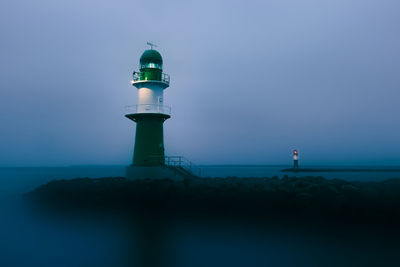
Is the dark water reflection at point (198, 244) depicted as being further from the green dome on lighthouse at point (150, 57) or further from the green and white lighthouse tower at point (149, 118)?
the green dome on lighthouse at point (150, 57)

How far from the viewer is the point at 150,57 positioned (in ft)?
57.5

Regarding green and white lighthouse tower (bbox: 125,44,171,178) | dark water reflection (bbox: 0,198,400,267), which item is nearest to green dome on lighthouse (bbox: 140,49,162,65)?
green and white lighthouse tower (bbox: 125,44,171,178)

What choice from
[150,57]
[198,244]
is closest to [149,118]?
[150,57]

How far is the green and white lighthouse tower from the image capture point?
675 inches

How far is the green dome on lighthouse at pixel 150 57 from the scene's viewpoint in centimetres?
1752

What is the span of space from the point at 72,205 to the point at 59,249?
677cm

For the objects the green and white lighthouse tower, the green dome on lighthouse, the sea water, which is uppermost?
the green dome on lighthouse

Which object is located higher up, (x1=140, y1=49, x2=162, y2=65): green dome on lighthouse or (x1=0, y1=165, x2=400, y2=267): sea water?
(x1=140, y1=49, x2=162, y2=65): green dome on lighthouse

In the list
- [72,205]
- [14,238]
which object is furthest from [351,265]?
[72,205]

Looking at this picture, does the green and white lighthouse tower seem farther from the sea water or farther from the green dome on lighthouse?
the sea water

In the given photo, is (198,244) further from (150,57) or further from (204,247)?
(150,57)

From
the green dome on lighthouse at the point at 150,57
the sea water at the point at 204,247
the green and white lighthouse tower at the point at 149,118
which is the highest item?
the green dome on lighthouse at the point at 150,57

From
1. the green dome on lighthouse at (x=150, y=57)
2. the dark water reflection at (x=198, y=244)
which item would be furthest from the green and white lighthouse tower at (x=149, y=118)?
the dark water reflection at (x=198, y=244)

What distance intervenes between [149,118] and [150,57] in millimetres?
3588
